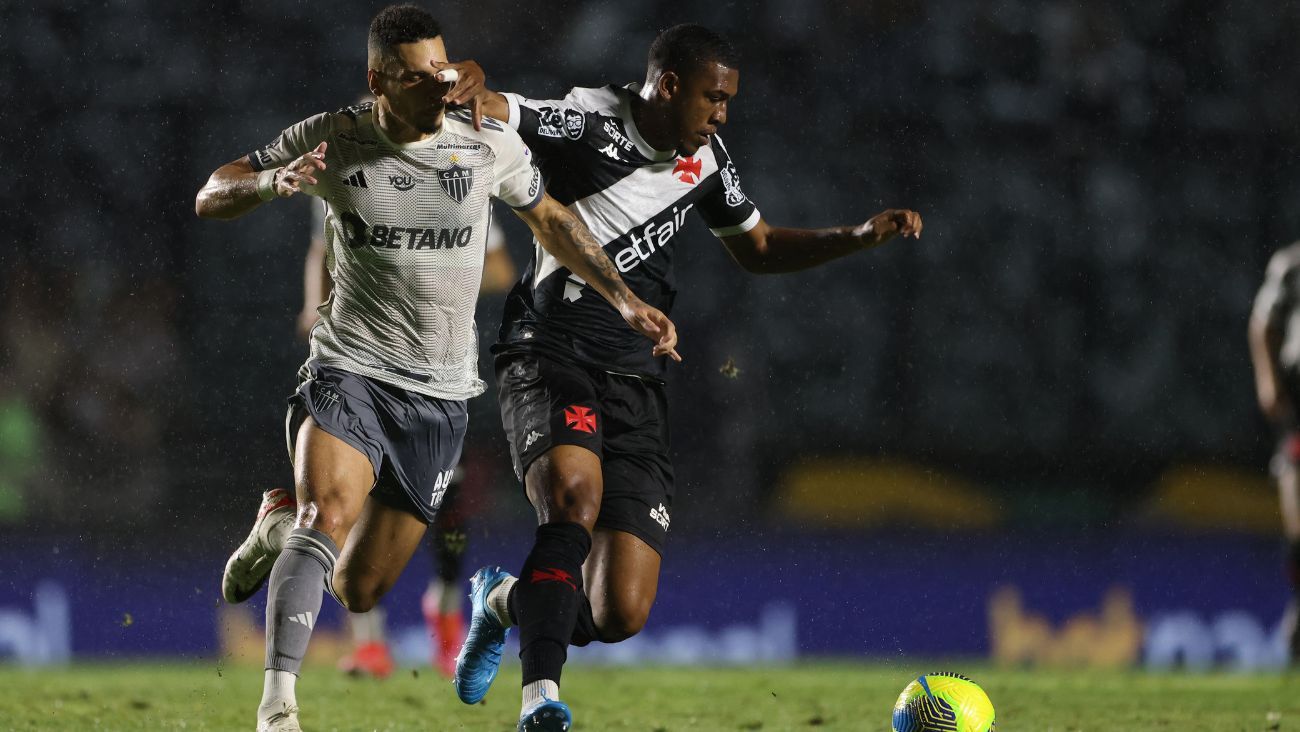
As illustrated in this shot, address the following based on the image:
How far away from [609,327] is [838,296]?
6.03 meters

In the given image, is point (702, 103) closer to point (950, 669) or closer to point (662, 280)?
point (662, 280)

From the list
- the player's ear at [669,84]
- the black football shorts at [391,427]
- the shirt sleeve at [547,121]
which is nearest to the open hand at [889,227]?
the player's ear at [669,84]

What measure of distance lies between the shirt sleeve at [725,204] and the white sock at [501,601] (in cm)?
144

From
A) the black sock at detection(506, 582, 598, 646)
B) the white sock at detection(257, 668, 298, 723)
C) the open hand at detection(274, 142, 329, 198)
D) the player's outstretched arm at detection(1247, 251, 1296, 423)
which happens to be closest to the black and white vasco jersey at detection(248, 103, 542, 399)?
the open hand at detection(274, 142, 329, 198)

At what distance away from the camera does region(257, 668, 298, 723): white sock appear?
353 centimetres

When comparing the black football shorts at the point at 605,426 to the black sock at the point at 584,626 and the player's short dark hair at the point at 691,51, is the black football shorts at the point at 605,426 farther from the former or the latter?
the player's short dark hair at the point at 691,51

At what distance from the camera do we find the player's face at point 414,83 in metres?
3.98

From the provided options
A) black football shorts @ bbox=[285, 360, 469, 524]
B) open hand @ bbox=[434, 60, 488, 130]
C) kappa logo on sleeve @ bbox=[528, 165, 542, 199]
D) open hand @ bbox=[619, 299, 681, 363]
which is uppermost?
open hand @ bbox=[434, 60, 488, 130]

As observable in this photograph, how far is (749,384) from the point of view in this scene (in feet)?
33.0

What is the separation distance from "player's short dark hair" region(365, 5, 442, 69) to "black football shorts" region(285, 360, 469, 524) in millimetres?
897

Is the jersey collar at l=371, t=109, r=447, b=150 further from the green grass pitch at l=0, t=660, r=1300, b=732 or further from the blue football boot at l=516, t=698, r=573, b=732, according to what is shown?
the green grass pitch at l=0, t=660, r=1300, b=732

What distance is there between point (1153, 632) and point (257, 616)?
17.1ft

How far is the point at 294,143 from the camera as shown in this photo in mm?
4137

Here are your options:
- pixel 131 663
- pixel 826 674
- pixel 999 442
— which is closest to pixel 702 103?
pixel 826 674
